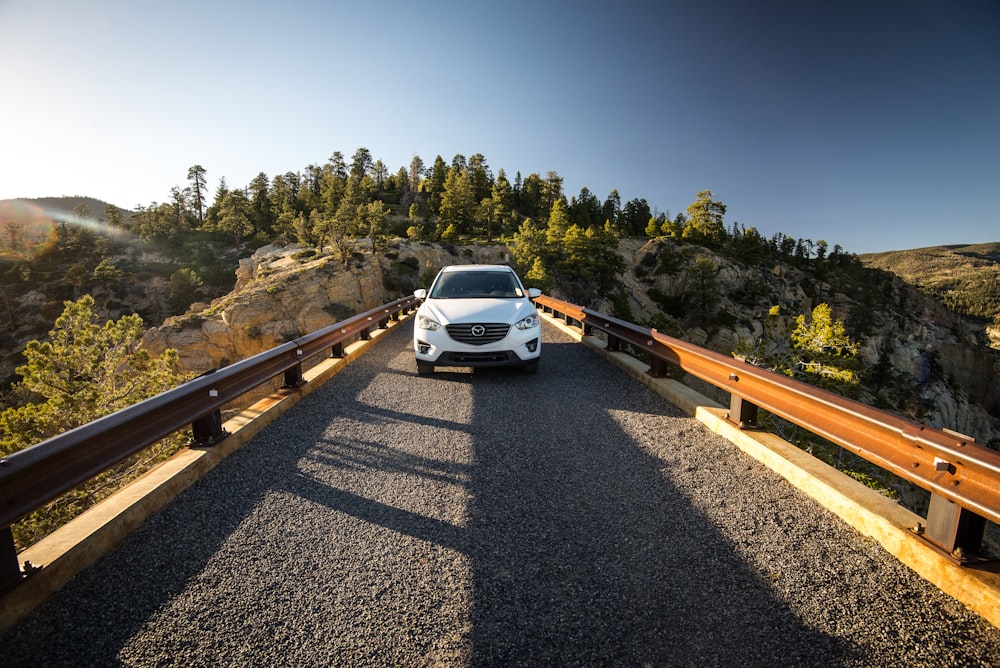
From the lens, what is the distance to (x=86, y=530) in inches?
97.0

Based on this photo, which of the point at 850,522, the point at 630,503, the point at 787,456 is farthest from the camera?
the point at 787,456

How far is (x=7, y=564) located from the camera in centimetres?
198

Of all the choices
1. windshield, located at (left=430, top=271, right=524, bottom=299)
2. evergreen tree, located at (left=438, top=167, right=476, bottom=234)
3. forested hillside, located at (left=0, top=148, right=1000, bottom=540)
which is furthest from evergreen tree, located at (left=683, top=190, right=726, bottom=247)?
windshield, located at (left=430, top=271, right=524, bottom=299)

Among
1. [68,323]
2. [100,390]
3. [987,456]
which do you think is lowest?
[100,390]

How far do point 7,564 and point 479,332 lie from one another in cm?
502

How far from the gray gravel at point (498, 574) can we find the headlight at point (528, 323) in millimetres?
2782

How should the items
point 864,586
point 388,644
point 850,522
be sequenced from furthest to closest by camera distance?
point 850,522 → point 864,586 → point 388,644

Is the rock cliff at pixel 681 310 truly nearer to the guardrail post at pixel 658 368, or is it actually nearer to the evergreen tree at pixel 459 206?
the evergreen tree at pixel 459 206

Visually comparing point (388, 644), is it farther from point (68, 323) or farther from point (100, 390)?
point (68, 323)

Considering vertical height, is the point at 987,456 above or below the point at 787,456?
above

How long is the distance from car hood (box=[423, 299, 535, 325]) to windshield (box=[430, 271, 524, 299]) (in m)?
0.39

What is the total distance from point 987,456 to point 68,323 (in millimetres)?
20614

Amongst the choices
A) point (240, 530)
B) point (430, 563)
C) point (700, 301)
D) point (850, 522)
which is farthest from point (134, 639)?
point (700, 301)

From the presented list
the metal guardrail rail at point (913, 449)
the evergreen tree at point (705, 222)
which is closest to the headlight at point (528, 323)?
the metal guardrail rail at point (913, 449)
